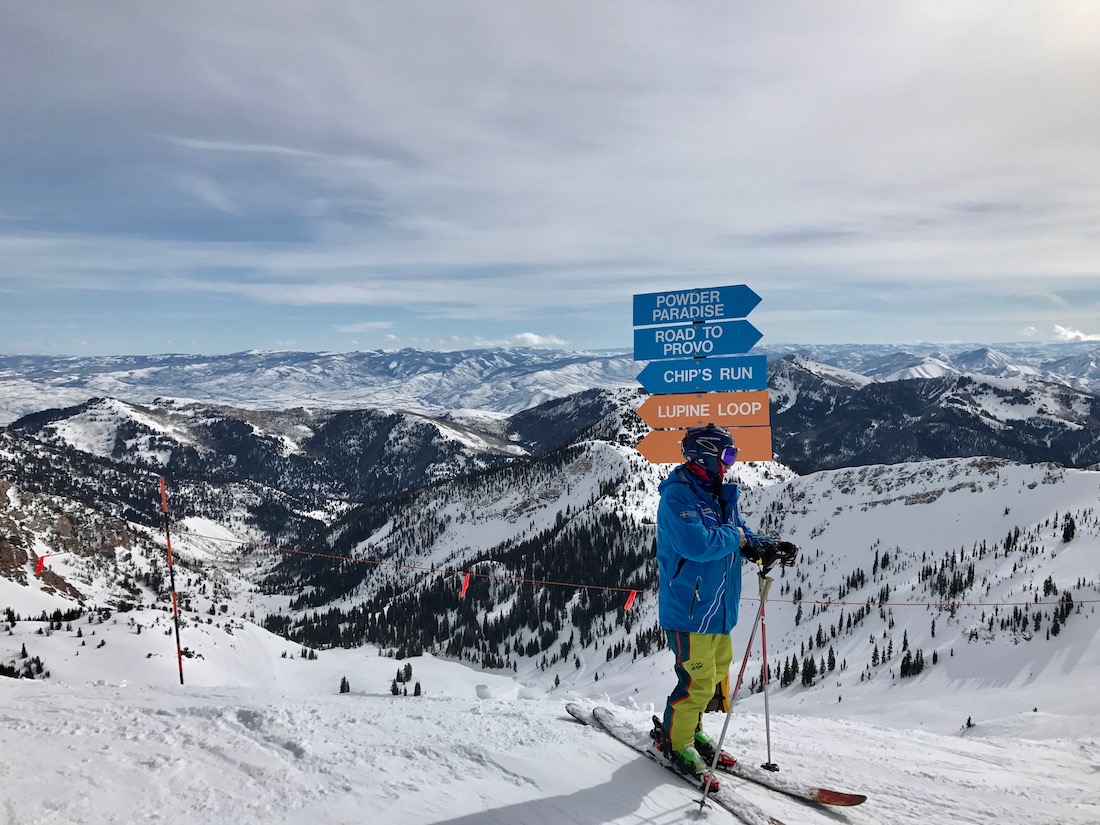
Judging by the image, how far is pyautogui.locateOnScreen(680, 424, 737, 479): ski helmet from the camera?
6.94 meters

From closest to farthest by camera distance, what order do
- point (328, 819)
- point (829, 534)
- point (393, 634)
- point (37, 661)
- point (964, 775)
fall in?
point (328, 819) → point (964, 775) → point (37, 661) → point (829, 534) → point (393, 634)

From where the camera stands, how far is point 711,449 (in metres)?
6.92

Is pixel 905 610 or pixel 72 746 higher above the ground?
pixel 72 746

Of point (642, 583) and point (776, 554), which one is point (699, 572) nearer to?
point (776, 554)

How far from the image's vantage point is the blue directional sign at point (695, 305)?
35.5 ft

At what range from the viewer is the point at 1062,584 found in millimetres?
47000

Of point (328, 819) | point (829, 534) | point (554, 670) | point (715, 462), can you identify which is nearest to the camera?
point (328, 819)

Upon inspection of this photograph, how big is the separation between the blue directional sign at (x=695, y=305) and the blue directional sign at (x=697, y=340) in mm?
151

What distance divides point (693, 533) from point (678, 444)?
5019 mm

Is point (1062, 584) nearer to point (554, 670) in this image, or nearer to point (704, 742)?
point (704, 742)

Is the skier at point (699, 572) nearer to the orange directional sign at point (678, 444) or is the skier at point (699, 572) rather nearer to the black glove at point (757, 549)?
the black glove at point (757, 549)

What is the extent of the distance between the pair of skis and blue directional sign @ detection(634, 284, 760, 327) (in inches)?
280

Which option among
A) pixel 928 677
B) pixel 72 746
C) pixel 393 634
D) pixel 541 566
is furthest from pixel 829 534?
pixel 72 746

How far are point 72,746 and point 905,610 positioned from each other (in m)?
69.2
